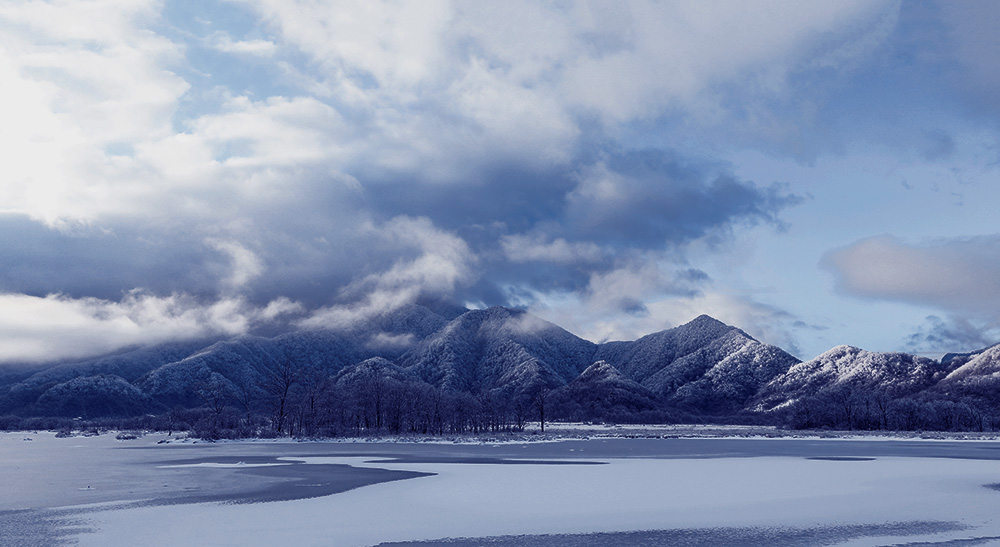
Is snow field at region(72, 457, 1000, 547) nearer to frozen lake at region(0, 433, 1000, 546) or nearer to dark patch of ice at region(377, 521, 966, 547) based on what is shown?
frozen lake at region(0, 433, 1000, 546)

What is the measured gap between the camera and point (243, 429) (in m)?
130

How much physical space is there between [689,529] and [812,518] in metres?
5.80

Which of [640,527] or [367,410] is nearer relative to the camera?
[640,527]

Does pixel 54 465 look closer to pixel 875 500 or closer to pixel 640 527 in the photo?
pixel 640 527

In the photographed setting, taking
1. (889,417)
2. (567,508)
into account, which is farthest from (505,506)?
(889,417)

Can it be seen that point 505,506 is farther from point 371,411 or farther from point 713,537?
point 371,411

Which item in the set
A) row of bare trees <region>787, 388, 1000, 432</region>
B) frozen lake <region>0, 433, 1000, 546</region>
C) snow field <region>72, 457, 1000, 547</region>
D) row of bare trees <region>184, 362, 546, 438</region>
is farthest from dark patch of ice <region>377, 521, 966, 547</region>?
row of bare trees <region>787, 388, 1000, 432</region>

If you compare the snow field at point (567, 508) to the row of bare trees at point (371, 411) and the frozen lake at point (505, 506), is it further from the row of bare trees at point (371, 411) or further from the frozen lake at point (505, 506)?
the row of bare trees at point (371, 411)

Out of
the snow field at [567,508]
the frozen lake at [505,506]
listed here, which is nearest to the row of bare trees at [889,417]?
the frozen lake at [505,506]

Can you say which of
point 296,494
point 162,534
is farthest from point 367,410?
point 162,534

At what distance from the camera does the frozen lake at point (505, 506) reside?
22.9m

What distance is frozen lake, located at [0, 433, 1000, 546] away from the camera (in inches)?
901

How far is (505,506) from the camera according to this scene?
99.5ft

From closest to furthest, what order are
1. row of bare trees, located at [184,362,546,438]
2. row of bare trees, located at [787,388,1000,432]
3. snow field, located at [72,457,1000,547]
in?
snow field, located at [72,457,1000,547] < row of bare trees, located at [184,362,546,438] < row of bare trees, located at [787,388,1000,432]
